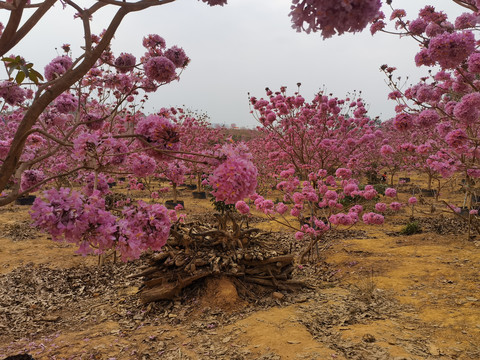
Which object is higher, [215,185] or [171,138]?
[171,138]

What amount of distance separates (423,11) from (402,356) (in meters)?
3.77

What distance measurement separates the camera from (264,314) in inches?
145

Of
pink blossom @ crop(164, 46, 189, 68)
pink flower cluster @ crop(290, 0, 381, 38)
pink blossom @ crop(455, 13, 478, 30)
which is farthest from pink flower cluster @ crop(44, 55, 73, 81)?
pink blossom @ crop(455, 13, 478, 30)

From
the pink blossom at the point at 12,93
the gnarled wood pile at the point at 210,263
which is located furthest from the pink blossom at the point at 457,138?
the pink blossom at the point at 12,93

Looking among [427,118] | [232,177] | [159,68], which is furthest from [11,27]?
[427,118]

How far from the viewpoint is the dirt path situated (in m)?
2.96

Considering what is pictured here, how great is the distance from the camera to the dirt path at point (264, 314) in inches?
117

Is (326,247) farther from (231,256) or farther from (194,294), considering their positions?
(194,294)

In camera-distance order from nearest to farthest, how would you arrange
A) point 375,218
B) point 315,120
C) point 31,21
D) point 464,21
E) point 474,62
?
1. point 31,21
2. point 474,62
3. point 464,21
4. point 375,218
5. point 315,120

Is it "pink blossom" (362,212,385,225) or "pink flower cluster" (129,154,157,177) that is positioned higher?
"pink flower cluster" (129,154,157,177)

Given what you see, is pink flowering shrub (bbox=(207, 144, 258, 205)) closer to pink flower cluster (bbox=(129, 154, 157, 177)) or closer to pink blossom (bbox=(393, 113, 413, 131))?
pink flower cluster (bbox=(129, 154, 157, 177))

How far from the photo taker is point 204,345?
10.3 feet

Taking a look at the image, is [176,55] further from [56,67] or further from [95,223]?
[95,223]

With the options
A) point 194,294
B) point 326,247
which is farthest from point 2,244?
point 326,247
